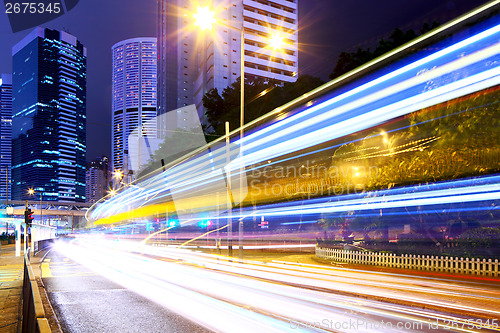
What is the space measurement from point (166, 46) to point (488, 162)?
473 ft

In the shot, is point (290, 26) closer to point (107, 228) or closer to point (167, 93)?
point (167, 93)

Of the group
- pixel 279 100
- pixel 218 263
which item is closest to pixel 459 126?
pixel 218 263

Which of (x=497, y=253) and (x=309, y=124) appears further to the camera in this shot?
(x=497, y=253)

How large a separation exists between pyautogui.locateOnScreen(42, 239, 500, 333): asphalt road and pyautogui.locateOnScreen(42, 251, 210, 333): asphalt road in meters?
0.02

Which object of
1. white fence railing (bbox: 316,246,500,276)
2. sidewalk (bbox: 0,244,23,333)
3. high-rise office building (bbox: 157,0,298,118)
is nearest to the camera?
sidewalk (bbox: 0,244,23,333)

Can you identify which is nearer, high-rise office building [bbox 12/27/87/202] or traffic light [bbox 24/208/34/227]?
traffic light [bbox 24/208/34/227]

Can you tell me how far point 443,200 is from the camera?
39.0 ft

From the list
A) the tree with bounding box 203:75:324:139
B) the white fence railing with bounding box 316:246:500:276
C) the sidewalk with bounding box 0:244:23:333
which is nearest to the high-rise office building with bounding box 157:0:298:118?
the tree with bounding box 203:75:324:139

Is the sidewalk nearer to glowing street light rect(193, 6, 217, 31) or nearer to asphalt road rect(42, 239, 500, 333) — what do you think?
asphalt road rect(42, 239, 500, 333)

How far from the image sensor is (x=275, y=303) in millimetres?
9195

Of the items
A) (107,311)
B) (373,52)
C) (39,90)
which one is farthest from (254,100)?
(39,90)

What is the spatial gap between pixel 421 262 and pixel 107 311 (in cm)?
1225

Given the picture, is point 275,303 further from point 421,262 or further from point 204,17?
point 204,17

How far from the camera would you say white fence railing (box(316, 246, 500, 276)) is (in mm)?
14039
